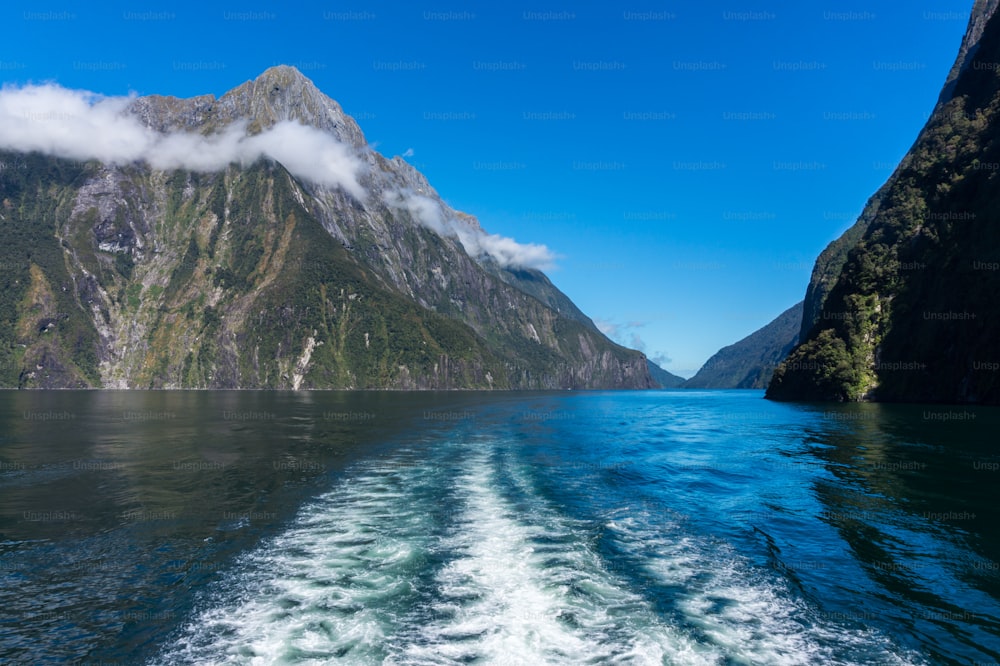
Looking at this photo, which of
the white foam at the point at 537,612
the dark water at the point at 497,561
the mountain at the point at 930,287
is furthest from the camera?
the mountain at the point at 930,287

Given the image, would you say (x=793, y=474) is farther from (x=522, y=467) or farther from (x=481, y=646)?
(x=481, y=646)

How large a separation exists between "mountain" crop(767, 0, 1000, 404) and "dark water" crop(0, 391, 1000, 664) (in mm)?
72557

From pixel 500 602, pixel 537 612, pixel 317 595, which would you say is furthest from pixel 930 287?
pixel 317 595

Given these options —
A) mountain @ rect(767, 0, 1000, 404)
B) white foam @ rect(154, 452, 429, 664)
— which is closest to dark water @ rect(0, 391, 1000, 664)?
white foam @ rect(154, 452, 429, 664)

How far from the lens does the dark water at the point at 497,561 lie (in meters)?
10.4

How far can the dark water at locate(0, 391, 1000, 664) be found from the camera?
1043cm

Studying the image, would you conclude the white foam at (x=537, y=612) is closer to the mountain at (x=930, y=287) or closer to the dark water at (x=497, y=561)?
the dark water at (x=497, y=561)

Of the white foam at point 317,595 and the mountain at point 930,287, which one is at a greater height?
the mountain at point 930,287

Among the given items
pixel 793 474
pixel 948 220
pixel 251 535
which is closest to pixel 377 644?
pixel 251 535

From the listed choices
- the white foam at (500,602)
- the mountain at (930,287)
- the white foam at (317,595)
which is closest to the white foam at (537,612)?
the white foam at (500,602)

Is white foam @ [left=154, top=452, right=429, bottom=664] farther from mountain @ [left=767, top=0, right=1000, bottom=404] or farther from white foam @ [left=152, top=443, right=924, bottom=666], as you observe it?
mountain @ [left=767, top=0, right=1000, bottom=404]

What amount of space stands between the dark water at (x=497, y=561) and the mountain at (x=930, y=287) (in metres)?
72.6

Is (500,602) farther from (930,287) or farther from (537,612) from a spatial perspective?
(930,287)

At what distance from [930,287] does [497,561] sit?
121 m
